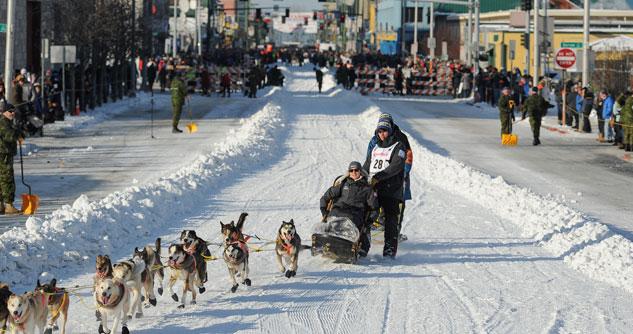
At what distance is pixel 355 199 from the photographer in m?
13.8

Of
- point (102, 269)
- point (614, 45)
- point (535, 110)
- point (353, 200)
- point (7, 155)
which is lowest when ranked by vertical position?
point (102, 269)

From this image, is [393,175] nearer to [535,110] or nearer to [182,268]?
[182,268]

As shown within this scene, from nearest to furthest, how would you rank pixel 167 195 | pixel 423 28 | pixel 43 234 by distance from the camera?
1. pixel 43 234
2. pixel 167 195
3. pixel 423 28

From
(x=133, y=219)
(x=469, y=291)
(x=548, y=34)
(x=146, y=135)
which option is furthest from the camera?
(x=548, y=34)

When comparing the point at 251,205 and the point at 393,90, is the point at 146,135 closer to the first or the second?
the point at 251,205

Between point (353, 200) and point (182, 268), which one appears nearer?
point (182, 268)

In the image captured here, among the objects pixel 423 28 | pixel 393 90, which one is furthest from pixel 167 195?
pixel 423 28

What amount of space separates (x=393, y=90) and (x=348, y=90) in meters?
2.59

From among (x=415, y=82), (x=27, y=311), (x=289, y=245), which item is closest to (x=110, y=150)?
(x=289, y=245)

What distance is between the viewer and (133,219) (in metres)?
15.9

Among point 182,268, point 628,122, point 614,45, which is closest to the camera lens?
point 182,268

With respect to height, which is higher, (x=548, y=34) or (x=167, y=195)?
(x=548, y=34)

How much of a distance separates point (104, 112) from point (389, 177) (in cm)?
3082

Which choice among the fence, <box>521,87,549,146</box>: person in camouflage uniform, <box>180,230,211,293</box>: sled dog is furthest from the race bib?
the fence
